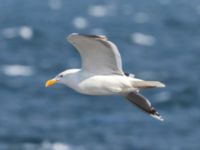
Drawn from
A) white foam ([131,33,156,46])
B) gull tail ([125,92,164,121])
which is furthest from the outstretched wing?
white foam ([131,33,156,46])

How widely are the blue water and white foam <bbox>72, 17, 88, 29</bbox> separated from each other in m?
0.08

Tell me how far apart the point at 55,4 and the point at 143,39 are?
33.0 feet

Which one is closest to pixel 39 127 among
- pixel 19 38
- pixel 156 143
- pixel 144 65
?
pixel 156 143

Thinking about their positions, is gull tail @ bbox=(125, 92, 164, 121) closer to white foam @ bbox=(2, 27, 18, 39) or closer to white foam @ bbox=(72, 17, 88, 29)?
white foam @ bbox=(2, 27, 18, 39)

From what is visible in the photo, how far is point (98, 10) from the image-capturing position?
75.6 meters

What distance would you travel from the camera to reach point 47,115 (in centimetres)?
5497

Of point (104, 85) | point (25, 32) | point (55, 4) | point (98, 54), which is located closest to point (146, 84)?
point (104, 85)

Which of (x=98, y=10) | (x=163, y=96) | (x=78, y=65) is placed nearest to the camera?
(x=78, y=65)

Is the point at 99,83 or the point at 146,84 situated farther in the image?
the point at 99,83

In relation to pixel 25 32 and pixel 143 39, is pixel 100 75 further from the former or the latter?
pixel 143 39

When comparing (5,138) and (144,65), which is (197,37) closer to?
(144,65)

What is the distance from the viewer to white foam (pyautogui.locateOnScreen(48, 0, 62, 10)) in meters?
75.6

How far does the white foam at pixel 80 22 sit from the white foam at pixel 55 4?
3143 millimetres

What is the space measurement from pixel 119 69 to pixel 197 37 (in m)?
55.8
